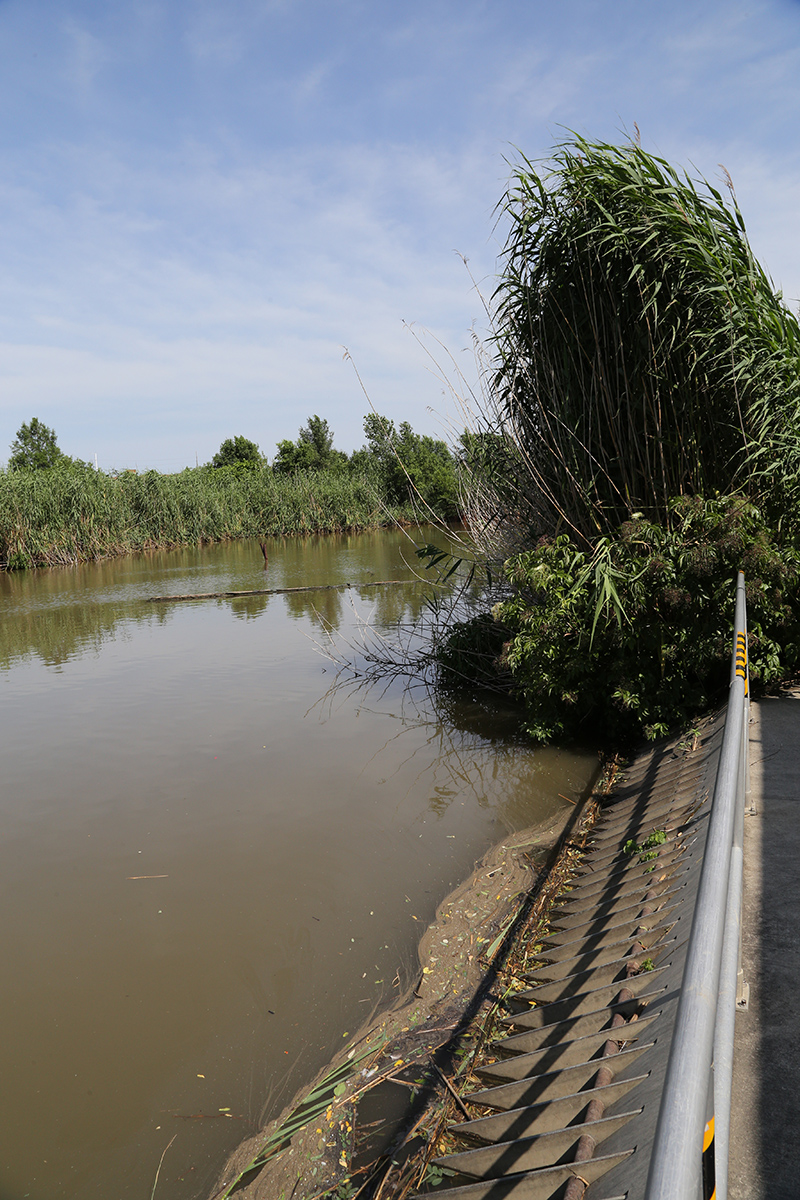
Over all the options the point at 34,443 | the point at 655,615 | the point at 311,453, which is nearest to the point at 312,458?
the point at 311,453

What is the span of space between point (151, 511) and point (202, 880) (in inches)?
1079

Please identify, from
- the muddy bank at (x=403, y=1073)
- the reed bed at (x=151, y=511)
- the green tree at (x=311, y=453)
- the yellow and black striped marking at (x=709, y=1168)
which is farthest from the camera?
the green tree at (x=311, y=453)

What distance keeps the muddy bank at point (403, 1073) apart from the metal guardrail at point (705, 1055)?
187 cm

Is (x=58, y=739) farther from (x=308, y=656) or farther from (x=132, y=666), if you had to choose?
(x=308, y=656)

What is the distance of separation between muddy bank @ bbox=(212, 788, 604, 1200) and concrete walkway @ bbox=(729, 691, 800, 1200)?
114 cm

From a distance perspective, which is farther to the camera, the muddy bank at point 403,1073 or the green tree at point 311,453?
the green tree at point 311,453

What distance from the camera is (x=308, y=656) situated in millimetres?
11625

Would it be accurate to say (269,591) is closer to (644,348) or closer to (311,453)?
(644,348)

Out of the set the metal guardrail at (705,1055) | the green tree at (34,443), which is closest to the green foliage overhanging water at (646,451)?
the metal guardrail at (705,1055)

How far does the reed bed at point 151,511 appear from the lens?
25547 mm

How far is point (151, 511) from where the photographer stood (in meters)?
30.3

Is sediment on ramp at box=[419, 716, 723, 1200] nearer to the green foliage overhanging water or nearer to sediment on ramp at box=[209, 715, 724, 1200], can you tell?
sediment on ramp at box=[209, 715, 724, 1200]

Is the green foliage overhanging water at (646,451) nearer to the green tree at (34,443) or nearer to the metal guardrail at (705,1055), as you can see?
the metal guardrail at (705,1055)

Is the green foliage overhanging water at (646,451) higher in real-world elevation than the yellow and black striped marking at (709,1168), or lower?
higher
